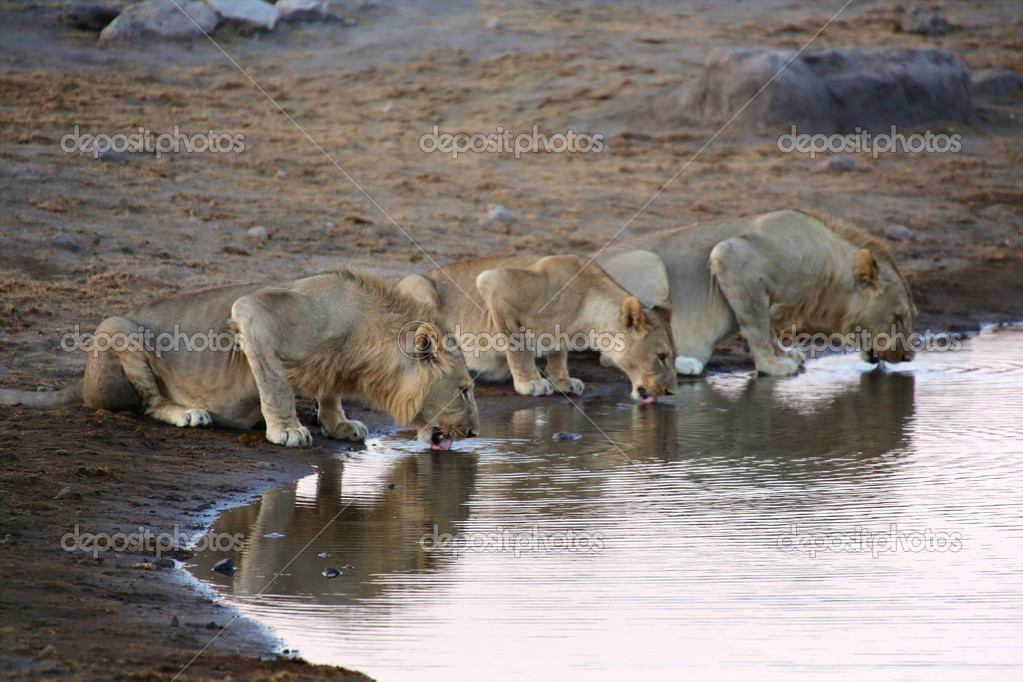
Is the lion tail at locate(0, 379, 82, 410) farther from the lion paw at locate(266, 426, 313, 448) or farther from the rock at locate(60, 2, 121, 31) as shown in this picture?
the rock at locate(60, 2, 121, 31)

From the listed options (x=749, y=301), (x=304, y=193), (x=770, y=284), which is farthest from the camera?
(x=304, y=193)

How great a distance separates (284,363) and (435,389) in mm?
960

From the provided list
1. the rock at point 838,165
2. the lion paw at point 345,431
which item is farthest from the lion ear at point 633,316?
the rock at point 838,165

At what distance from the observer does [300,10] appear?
22.2 meters

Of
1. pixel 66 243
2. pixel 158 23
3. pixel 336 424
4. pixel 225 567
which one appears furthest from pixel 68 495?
pixel 158 23

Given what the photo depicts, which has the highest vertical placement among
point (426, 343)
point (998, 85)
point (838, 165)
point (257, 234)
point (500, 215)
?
point (998, 85)

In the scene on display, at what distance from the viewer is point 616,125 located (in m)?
17.8

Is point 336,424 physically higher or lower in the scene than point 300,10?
lower

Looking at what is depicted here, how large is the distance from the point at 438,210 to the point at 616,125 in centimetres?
475

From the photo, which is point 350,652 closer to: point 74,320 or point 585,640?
point 585,640

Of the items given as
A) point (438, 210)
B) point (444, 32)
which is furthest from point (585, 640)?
point (444, 32)

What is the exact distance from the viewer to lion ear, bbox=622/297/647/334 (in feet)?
32.3

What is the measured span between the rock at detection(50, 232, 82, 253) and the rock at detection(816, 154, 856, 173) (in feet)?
31.8

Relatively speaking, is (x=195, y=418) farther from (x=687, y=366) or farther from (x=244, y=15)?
(x=244, y=15)
